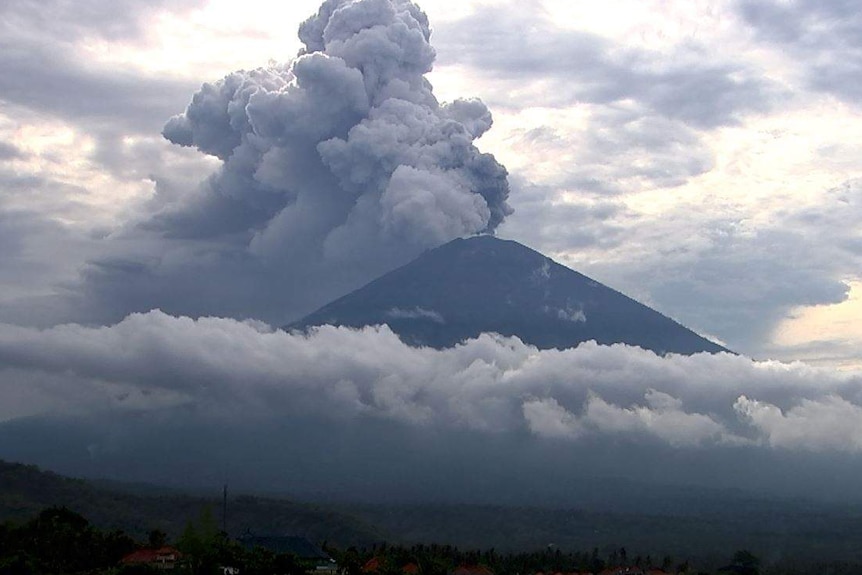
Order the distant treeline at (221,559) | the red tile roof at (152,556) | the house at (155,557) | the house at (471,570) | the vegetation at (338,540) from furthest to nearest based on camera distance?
the house at (471,570) → the red tile roof at (152,556) → the house at (155,557) → the vegetation at (338,540) → the distant treeline at (221,559)

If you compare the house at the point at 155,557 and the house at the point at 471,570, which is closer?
the house at the point at 155,557

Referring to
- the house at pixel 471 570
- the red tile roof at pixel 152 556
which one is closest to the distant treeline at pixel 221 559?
the house at pixel 471 570

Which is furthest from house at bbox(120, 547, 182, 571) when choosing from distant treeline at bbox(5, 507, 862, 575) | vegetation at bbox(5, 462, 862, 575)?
vegetation at bbox(5, 462, 862, 575)

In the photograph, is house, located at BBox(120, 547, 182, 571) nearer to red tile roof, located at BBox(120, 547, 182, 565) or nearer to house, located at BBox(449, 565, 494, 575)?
red tile roof, located at BBox(120, 547, 182, 565)

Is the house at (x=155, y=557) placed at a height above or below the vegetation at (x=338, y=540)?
below

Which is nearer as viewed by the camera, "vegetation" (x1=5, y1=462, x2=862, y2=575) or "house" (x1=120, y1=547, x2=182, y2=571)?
"vegetation" (x1=5, y1=462, x2=862, y2=575)

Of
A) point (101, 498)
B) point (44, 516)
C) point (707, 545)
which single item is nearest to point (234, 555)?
point (44, 516)

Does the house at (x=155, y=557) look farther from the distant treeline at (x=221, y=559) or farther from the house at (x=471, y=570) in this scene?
the house at (x=471, y=570)

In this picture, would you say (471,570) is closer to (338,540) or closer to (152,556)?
(152,556)

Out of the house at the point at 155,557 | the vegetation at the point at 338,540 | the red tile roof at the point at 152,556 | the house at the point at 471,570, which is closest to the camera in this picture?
the vegetation at the point at 338,540
